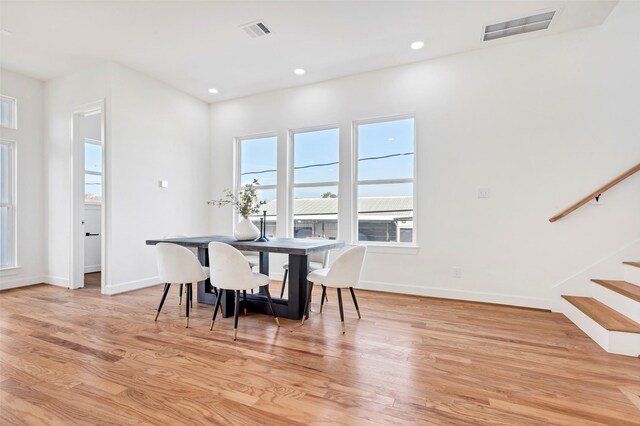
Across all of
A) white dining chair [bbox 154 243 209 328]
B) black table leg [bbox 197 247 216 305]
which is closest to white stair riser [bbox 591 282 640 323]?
white dining chair [bbox 154 243 209 328]

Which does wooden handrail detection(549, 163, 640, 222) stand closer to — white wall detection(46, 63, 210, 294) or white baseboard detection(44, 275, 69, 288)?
white wall detection(46, 63, 210, 294)

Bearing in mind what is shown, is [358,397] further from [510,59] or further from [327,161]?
[510,59]

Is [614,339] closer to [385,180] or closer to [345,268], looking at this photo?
[345,268]

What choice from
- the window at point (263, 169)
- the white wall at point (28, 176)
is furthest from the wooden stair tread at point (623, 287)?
the white wall at point (28, 176)

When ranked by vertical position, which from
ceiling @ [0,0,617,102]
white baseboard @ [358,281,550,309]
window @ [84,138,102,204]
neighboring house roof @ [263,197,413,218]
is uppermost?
ceiling @ [0,0,617,102]

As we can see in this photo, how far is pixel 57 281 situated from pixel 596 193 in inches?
273

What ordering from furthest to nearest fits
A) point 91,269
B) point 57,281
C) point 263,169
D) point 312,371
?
point 91,269
point 263,169
point 57,281
point 312,371

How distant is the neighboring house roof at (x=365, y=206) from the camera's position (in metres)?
4.11

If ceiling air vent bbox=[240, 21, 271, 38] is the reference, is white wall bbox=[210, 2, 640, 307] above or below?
below

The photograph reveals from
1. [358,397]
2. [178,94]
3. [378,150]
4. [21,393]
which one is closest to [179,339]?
[21,393]

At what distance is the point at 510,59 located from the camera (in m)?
3.48

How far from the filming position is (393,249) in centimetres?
402

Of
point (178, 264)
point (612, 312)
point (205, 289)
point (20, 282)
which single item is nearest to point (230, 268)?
point (178, 264)

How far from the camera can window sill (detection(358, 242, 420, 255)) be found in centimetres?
392
